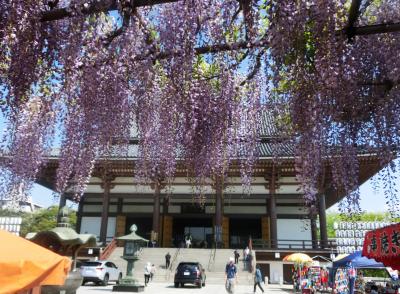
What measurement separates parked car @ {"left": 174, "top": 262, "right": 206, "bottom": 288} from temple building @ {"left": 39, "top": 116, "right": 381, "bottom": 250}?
457cm

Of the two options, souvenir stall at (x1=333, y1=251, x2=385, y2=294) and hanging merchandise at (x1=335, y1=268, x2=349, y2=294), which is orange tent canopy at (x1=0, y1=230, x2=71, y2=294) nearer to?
souvenir stall at (x1=333, y1=251, x2=385, y2=294)

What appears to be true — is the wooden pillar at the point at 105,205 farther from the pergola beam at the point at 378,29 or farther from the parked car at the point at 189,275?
the pergola beam at the point at 378,29

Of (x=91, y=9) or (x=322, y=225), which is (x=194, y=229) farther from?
(x=91, y=9)

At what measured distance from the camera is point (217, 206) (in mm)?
20953

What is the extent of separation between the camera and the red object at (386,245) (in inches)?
246

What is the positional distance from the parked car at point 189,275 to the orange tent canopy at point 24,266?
12402mm

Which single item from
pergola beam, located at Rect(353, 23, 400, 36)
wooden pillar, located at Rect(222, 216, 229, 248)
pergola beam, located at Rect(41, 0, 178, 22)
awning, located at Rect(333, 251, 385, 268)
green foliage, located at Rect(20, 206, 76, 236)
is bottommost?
awning, located at Rect(333, 251, 385, 268)

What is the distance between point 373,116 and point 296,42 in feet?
6.14

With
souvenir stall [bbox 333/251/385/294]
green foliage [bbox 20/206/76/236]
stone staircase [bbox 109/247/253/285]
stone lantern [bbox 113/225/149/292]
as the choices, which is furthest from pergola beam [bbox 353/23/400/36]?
green foliage [bbox 20/206/76/236]

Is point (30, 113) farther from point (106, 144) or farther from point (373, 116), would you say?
point (373, 116)

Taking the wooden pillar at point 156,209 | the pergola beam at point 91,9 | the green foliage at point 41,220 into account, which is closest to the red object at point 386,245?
the pergola beam at point 91,9

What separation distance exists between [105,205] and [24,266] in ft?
61.6

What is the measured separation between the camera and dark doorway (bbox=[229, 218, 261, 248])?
77.5 ft

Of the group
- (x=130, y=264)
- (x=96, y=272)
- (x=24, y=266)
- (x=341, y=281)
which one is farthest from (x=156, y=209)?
(x=24, y=266)
